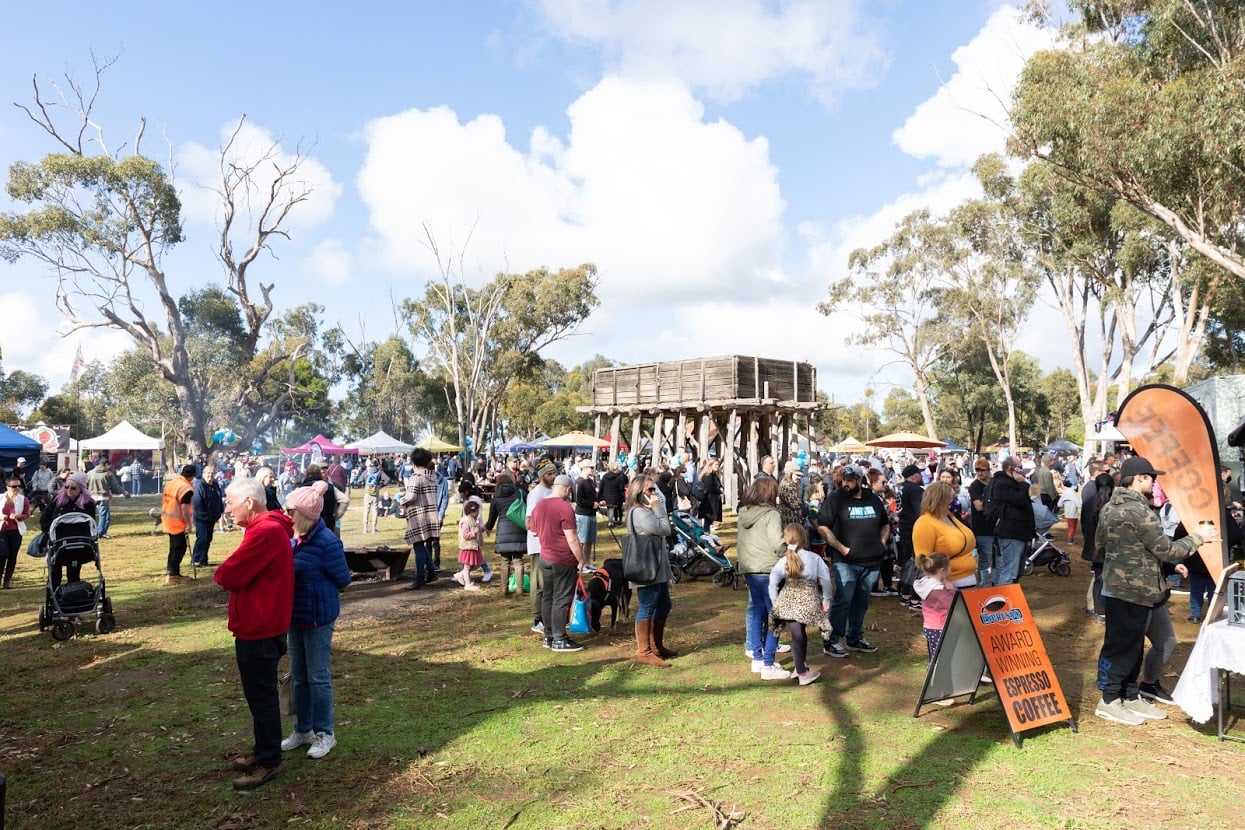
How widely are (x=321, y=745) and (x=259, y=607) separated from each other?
3.79 ft

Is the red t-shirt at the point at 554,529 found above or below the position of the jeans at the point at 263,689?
above

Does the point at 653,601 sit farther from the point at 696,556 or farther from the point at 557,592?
the point at 696,556

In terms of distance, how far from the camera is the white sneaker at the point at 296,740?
16.0 feet

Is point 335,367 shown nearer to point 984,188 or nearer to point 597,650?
point 984,188

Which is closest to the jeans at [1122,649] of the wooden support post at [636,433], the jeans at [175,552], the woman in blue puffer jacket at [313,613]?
the woman in blue puffer jacket at [313,613]

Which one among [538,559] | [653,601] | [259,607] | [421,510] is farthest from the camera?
[421,510]

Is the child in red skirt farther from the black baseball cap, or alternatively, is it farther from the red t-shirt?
the black baseball cap

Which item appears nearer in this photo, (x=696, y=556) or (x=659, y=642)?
(x=659, y=642)

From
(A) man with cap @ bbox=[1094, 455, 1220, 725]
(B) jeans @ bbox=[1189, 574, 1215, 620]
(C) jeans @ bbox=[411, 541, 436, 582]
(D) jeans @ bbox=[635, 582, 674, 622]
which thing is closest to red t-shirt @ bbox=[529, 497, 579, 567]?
(D) jeans @ bbox=[635, 582, 674, 622]

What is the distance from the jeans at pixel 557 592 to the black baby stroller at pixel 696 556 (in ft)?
12.5

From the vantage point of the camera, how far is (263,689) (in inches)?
171

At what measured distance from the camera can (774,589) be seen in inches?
247

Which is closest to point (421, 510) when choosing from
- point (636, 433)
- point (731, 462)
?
point (731, 462)

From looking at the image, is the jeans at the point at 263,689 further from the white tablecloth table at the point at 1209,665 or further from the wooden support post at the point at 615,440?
the wooden support post at the point at 615,440
